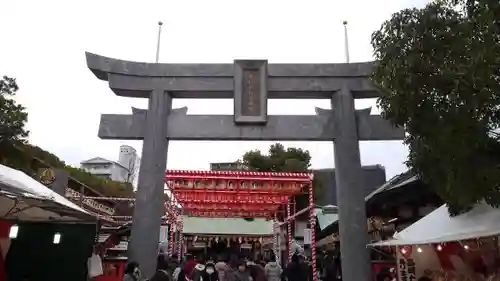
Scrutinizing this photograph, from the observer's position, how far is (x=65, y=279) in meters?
7.80

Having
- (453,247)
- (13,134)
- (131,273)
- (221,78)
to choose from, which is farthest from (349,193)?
(13,134)

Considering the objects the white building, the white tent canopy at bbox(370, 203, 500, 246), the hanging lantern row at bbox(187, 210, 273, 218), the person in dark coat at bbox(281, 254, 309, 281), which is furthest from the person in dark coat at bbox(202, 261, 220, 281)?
the white building

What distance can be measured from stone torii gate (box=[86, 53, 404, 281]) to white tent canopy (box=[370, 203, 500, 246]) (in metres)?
2.33

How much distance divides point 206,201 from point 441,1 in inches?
467

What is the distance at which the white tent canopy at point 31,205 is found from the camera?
5.56m

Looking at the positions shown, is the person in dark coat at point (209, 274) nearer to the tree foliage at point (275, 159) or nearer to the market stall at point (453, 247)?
the market stall at point (453, 247)

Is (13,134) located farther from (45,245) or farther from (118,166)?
(118,166)

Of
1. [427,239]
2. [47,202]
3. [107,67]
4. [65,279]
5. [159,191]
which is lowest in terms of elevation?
[65,279]

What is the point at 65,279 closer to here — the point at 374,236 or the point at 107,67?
the point at 107,67

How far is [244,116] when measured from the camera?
10.3 m

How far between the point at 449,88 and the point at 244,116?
5877mm

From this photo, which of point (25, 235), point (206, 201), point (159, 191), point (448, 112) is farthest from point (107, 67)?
point (448, 112)

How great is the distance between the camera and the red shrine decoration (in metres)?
12.5

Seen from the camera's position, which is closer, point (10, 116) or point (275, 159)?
point (10, 116)
